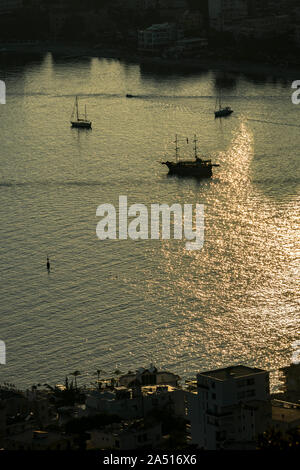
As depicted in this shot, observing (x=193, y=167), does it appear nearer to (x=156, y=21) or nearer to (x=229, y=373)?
(x=229, y=373)

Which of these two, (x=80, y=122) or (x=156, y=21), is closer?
(x=80, y=122)

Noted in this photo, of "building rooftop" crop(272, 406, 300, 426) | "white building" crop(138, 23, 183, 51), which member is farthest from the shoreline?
"building rooftop" crop(272, 406, 300, 426)

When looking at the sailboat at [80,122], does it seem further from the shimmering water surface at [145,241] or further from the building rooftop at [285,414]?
the building rooftop at [285,414]

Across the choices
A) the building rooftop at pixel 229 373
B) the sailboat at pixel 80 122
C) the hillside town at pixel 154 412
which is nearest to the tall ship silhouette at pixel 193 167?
the sailboat at pixel 80 122

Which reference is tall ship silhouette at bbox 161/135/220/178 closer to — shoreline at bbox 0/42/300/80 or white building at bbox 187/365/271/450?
shoreline at bbox 0/42/300/80

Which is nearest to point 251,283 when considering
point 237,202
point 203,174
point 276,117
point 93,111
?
point 237,202

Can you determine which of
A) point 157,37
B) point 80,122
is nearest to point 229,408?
point 80,122

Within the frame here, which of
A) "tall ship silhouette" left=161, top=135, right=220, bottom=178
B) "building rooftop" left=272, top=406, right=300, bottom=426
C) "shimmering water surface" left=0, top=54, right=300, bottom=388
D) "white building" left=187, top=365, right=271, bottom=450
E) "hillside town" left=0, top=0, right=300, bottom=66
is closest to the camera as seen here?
"white building" left=187, top=365, right=271, bottom=450
